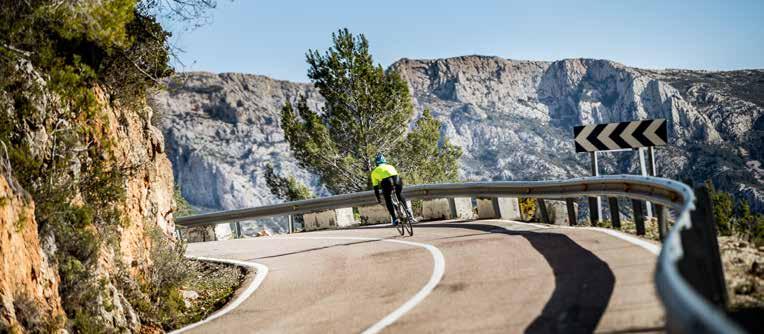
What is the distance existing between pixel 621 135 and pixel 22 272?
34.5 feet

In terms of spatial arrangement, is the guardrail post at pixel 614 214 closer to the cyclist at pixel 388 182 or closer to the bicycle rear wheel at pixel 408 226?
the bicycle rear wheel at pixel 408 226

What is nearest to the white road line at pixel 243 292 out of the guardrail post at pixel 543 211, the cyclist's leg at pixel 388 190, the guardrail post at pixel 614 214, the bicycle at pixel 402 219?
the cyclist's leg at pixel 388 190

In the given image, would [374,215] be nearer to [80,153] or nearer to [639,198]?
[639,198]

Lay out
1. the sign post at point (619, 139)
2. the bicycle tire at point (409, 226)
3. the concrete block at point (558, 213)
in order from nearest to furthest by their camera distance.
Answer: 1. the sign post at point (619, 139)
2. the concrete block at point (558, 213)
3. the bicycle tire at point (409, 226)

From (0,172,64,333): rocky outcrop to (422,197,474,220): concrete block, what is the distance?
11.8 meters

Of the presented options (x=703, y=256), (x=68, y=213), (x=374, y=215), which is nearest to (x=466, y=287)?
(x=703, y=256)

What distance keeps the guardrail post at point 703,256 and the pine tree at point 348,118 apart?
3064cm

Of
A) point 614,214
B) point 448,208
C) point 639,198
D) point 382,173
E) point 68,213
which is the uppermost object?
point 68,213

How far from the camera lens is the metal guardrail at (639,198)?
3105 millimetres

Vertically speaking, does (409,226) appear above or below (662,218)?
below

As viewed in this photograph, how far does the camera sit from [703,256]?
18.1ft

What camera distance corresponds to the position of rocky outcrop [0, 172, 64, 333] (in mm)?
7403

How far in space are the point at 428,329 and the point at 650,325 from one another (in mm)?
1985

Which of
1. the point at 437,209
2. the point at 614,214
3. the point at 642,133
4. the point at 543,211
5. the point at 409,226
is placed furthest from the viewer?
the point at 437,209
